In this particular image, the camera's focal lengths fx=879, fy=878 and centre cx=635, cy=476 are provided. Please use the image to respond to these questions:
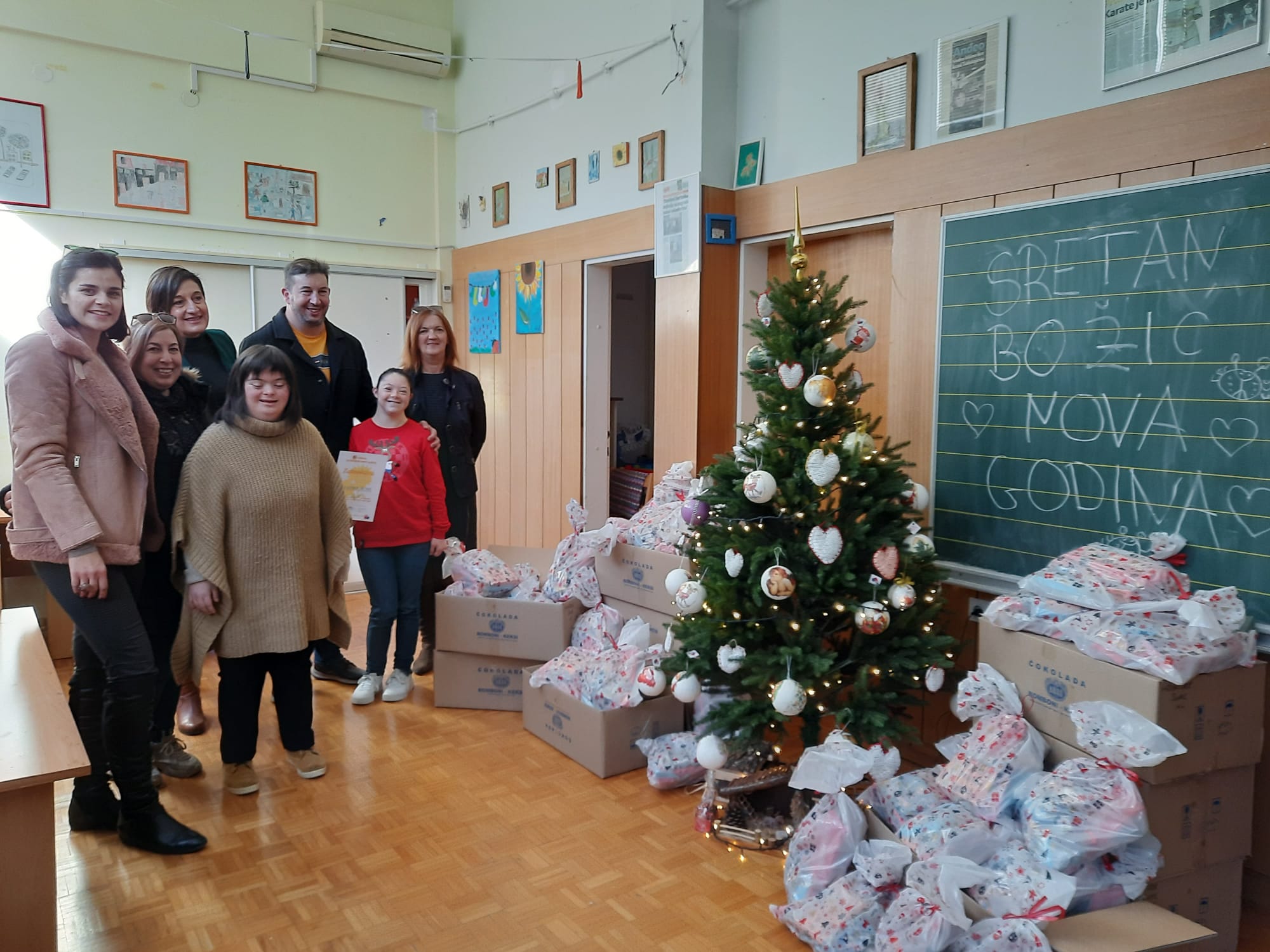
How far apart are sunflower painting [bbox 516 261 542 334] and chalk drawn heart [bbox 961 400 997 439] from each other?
2.93 m

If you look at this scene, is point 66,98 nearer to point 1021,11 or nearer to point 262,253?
point 262,253

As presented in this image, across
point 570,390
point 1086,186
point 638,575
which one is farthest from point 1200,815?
point 570,390

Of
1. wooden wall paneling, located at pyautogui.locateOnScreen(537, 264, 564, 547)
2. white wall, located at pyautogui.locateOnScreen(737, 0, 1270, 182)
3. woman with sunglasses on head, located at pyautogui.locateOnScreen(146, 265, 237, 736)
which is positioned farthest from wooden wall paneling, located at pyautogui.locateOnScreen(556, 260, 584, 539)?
woman with sunglasses on head, located at pyautogui.locateOnScreen(146, 265, 237, 736)

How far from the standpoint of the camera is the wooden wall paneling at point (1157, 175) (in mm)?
2354

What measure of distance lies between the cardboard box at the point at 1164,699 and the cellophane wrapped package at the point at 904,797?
0.30m

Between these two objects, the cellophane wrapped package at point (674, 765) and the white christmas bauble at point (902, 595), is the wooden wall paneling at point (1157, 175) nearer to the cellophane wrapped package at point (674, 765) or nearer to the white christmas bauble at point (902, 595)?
the white christmas bauble at point (902, 595)

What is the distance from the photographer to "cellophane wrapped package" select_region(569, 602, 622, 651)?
3.24m

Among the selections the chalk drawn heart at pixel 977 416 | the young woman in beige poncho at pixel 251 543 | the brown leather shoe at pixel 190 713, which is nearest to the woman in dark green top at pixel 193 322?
the young woman in beige poncho at pixel 251 543

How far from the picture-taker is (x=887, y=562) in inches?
94.9

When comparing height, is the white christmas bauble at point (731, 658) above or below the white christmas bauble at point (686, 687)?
above

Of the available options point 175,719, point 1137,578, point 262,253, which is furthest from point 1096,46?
point 262,253

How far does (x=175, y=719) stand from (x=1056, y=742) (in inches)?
120

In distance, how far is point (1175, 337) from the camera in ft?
7.78

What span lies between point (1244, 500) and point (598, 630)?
2.05 m
